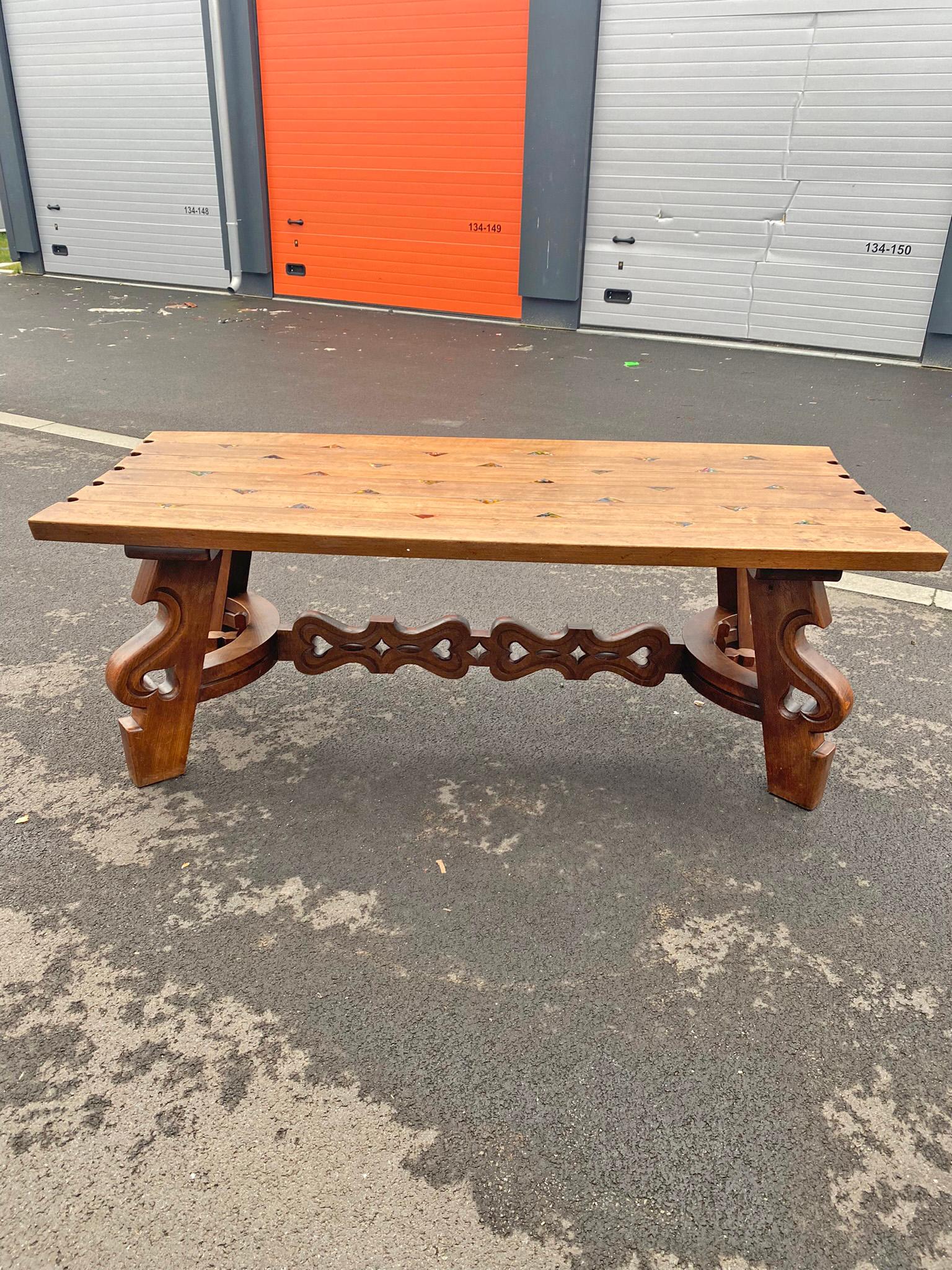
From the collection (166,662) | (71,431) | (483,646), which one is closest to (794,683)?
(483,646)

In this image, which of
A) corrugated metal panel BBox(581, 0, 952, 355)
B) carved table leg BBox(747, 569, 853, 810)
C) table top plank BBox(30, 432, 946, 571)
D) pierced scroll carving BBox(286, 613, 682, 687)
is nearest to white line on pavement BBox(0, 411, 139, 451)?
table top plank BBox(30, 432, 946, 571)

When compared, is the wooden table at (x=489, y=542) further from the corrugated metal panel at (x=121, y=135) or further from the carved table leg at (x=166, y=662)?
the corrugated metal panel at (x=121, y=135)

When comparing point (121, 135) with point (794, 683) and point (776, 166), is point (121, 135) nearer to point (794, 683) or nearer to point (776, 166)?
point (776, 166)

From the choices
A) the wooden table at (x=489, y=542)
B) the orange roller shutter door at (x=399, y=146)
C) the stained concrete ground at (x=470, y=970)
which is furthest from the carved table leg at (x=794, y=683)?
the orange roller shutter door at (x=399, y=146)

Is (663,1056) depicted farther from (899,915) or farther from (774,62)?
(774,62)

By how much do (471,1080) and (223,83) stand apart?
1120cm

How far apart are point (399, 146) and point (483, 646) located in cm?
842

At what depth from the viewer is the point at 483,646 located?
2.61m

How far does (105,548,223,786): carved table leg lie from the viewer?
2.30 metres

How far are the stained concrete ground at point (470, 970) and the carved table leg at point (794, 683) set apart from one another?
11 centimetres

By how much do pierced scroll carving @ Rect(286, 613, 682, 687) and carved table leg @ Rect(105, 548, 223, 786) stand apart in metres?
0.33

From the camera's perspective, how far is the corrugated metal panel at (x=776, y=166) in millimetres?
7379

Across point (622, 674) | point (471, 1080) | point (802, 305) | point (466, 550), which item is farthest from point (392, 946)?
point (802, 305)

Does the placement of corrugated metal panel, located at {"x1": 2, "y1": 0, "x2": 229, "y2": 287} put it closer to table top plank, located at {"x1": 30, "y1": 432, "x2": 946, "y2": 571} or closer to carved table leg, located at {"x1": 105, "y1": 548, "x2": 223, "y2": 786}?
table top plank, located at {"x1": 30, "y1": 432, "x2": 946, "y2": 571}
